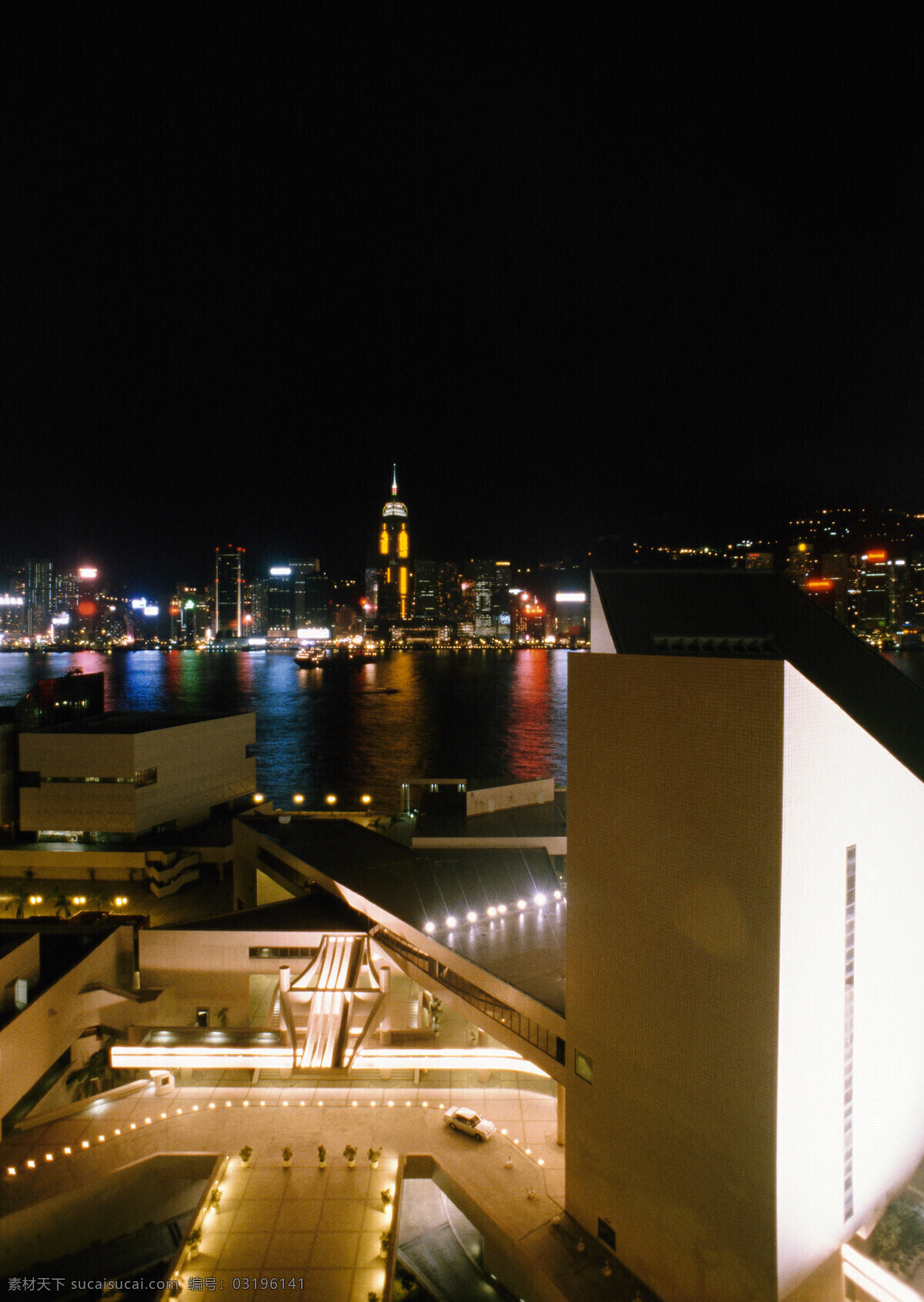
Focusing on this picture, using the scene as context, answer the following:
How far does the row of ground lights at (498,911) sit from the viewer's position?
9.28 metres

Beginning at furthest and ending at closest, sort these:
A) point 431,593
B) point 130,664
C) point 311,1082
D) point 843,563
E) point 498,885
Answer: point 431,593
point 130,664
point 843,563
point 498,885
point 311,1082

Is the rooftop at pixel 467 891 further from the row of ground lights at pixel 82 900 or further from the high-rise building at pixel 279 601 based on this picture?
the high-rise building at pixel 279 601

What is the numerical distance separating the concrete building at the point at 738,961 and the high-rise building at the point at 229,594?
146m

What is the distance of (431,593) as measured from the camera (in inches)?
5512

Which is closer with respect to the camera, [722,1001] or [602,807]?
[722,1001]

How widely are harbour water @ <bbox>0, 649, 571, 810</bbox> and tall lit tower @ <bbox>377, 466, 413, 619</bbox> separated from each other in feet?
122

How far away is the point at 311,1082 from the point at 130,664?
319 ft

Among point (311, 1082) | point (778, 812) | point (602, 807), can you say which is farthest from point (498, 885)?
point (778, 812)

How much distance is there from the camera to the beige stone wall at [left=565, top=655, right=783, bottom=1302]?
5.31 metres

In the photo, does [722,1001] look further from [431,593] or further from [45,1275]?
[431,593]

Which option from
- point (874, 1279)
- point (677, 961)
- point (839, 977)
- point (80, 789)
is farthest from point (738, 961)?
point (80, 789)

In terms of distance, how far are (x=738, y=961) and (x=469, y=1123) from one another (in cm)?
522

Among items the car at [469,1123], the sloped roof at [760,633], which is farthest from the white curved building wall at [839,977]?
the car at [469,1123]

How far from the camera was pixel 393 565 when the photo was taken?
140625 millimetres
